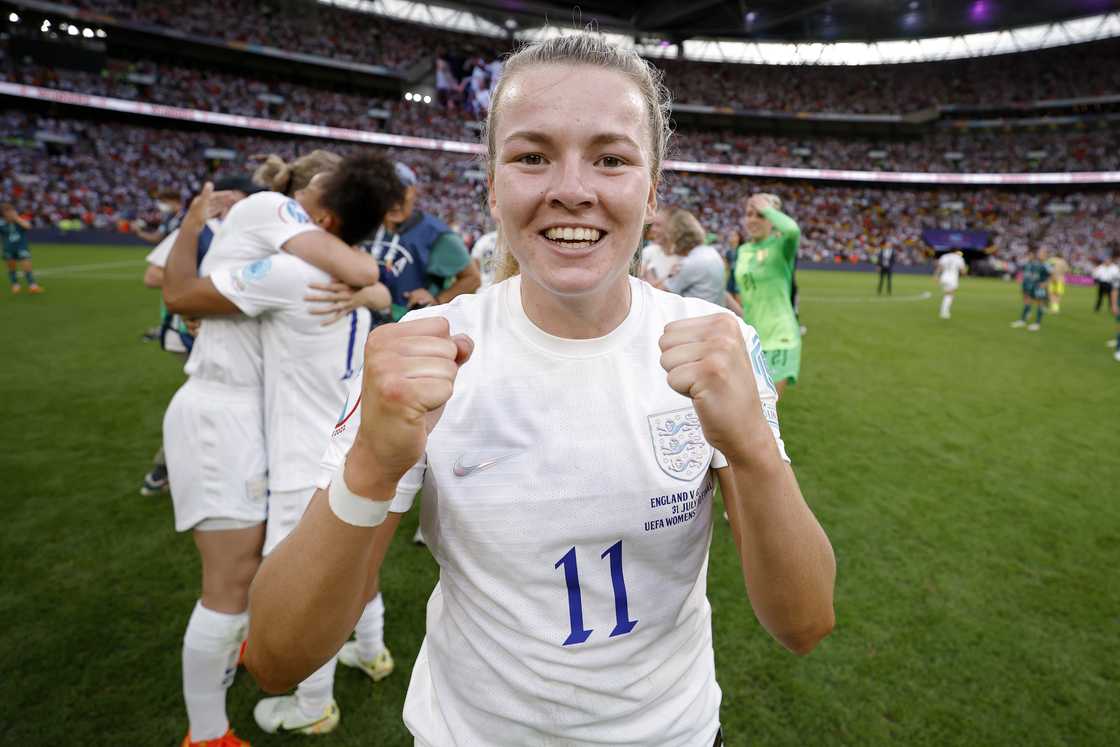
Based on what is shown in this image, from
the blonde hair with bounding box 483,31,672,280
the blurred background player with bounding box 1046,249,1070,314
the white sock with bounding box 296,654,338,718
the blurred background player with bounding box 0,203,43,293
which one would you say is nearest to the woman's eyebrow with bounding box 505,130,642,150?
the blonde hair with bounding box 483,31,672,280

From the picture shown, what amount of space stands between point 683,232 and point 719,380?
506 centimetres

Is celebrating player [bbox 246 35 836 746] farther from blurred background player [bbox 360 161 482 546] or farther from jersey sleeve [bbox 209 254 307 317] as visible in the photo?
blurred background player [bbox 360 161 482 546]

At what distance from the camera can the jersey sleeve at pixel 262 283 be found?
7.65ft

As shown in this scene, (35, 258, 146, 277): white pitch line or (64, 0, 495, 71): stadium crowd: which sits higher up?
(64, 0, 495, 71): stadium crowd

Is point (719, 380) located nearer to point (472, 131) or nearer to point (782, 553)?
point (782, 553)

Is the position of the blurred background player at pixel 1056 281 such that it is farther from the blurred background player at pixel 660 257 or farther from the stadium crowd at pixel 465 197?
the stadium crowd at pixel 465 197

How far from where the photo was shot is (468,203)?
4066cm

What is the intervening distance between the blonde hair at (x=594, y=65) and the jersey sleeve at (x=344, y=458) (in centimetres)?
64

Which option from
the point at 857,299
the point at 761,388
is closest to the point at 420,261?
the point at 761,388

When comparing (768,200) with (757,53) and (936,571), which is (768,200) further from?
(757,53)

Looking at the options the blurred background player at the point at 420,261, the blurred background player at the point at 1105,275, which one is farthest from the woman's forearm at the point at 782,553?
the blurred background player at the point at 1105,275

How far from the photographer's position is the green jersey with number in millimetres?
4996

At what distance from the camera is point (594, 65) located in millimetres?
1273

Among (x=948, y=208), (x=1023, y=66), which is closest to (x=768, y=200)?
(x=948, y=208)
